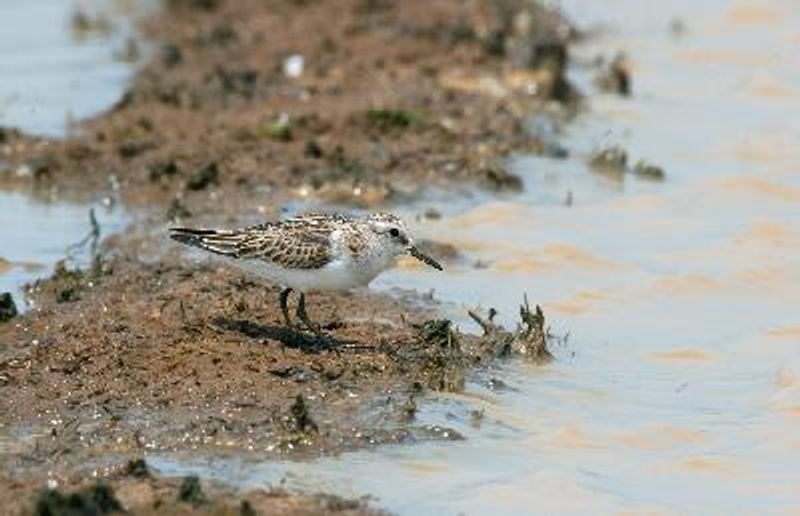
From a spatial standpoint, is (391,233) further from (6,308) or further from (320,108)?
(320,108)

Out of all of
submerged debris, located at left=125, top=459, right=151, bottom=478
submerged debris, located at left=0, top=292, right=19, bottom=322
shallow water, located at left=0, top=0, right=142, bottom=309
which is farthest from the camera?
shallow water, located at left=0, top=0, right=142, bottom=309

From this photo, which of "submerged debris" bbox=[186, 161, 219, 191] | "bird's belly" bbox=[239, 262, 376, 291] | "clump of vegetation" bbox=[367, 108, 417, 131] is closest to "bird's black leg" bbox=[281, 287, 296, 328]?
"bird's belly" bbox=[239, 262, 376, 291]

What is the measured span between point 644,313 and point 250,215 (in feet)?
11.1

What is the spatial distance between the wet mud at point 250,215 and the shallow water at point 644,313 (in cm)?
33

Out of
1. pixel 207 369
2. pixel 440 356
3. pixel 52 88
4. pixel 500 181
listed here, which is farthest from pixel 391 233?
pixel 52 88

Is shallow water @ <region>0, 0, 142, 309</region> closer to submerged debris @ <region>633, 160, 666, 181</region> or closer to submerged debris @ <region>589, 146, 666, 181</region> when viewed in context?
submerged debris @ <region>589, 146, 666, 181</region>

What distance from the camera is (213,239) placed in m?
12.2

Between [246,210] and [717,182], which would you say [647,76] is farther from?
[246,210]

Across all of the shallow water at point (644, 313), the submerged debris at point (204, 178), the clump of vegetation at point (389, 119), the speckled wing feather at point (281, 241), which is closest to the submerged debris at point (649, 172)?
the shallow water at point (644, 313)

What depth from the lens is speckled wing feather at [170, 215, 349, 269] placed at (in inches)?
467

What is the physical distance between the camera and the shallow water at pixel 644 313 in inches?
416

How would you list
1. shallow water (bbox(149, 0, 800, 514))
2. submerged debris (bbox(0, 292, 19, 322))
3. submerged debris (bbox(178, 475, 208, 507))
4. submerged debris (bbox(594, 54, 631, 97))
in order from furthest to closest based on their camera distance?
submerged debris (bbox(594, 54, 631, 97)), submerged debris (bbox(0, 292, 19, 322)), shallow water (bbox(149, 0, 800, 514)), submerged debris (bbox(178, 475, 208, 507))

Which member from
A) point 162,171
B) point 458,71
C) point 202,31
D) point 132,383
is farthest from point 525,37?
point 132,383

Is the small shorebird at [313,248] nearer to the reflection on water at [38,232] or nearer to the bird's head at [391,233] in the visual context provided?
the bird's head at [391,233]
